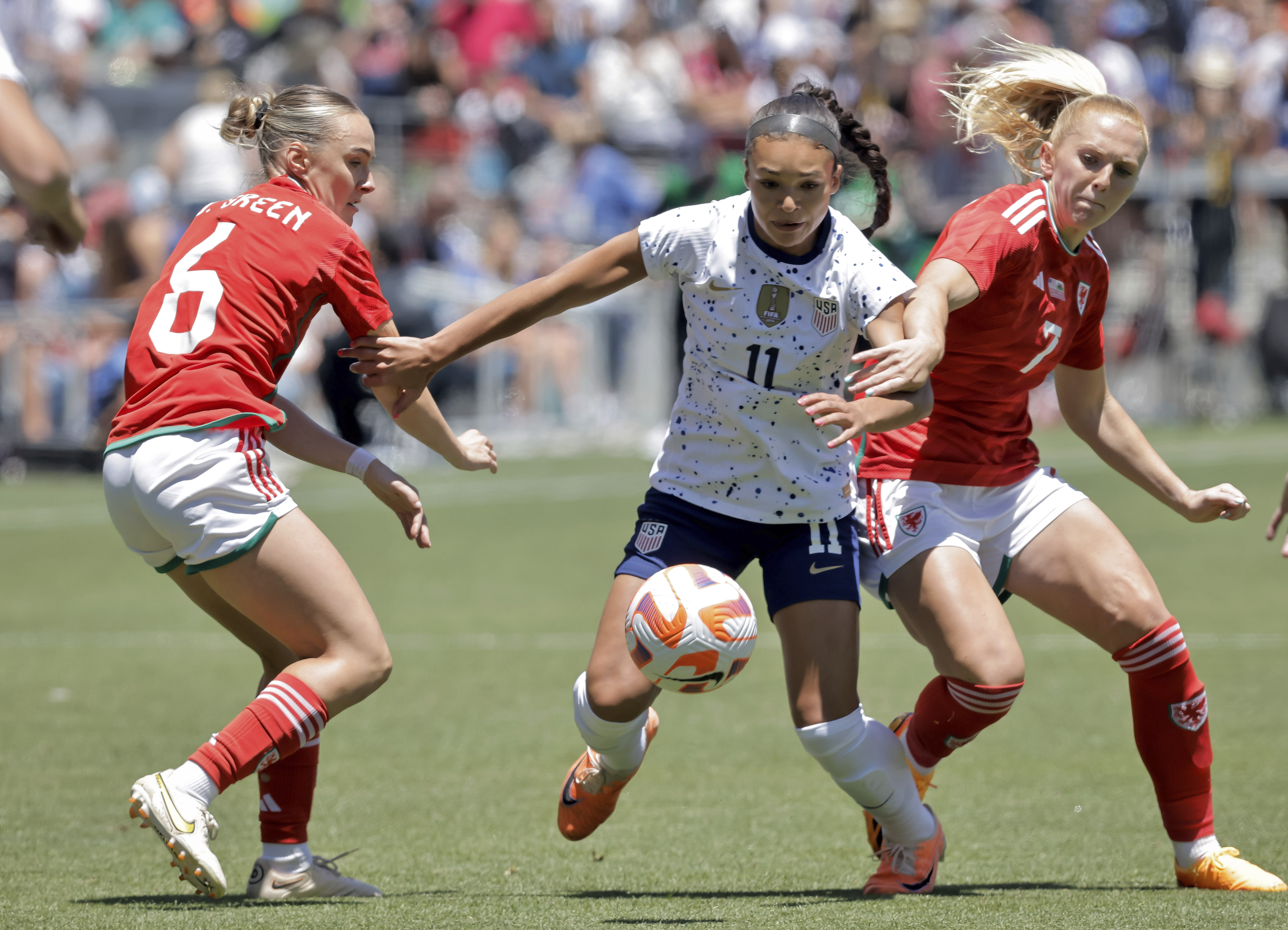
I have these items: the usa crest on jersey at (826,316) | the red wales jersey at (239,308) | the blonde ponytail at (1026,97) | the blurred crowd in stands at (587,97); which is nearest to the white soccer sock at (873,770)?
the usa crest on jersey at (826,316)

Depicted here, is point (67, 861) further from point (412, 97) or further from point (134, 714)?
point (412, 97)

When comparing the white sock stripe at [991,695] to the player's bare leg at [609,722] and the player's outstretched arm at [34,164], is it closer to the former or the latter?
the player's bare leg at [609,722]

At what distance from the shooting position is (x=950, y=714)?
4.45 m

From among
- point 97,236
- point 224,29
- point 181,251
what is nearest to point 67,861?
point 181,251

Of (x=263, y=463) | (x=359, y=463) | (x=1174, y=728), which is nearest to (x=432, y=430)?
(x=359, y=463)

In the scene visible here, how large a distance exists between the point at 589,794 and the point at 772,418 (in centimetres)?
118

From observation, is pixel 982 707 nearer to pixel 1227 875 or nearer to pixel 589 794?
pixel 1227 875

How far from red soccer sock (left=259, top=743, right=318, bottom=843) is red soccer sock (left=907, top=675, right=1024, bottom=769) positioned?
163 cm

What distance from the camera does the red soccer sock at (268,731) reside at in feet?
12.6

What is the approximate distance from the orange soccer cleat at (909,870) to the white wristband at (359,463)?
5.49ft

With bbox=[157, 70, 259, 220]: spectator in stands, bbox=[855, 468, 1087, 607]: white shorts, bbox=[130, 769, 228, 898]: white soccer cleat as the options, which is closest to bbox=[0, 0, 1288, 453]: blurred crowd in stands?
bbox=[157, 70, 259, 220]: spectator in stands

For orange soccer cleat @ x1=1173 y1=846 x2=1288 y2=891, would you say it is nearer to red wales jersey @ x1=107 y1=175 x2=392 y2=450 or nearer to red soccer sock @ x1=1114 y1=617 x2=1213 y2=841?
red soccer sock @ x1=1114 y1=617 x2=1213 y2=841

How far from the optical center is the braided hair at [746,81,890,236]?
4480 mm

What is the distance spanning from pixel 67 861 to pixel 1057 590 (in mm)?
2805
